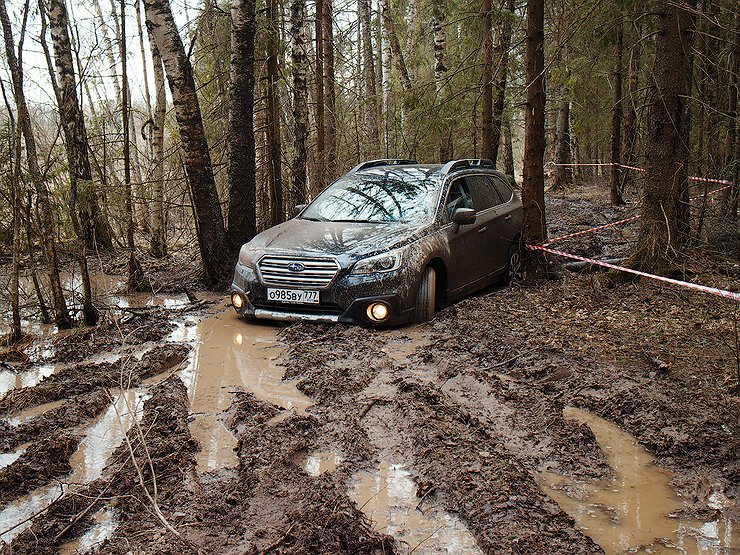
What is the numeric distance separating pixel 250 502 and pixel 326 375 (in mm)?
2334

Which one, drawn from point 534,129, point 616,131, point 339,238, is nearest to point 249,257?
point 339,238

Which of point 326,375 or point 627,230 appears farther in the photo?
point 627,230

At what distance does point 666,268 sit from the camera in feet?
29.7

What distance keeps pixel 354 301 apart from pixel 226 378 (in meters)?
1.89

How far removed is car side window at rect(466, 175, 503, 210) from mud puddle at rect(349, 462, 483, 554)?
5916 mm

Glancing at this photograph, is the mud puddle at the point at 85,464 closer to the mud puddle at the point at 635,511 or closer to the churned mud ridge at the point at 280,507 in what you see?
the churned mud ridge at the point at 280,507

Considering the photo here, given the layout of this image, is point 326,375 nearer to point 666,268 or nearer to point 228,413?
point 228,413

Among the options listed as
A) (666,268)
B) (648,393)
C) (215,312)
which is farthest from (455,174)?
(648,393)

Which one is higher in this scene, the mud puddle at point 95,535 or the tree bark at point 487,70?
the tree bark at point 487,70

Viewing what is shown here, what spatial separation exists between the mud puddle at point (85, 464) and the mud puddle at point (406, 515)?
1430 millimetres

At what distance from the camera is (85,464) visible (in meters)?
4.53

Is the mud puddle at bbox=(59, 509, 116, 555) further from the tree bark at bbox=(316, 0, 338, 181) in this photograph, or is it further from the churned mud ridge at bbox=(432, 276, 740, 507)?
the tree bark at bbox=(316, 0, 338, 181)

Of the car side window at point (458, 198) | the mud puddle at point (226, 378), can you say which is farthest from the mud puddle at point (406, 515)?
the car side window at point (458, 198)

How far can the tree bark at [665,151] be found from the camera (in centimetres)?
905
